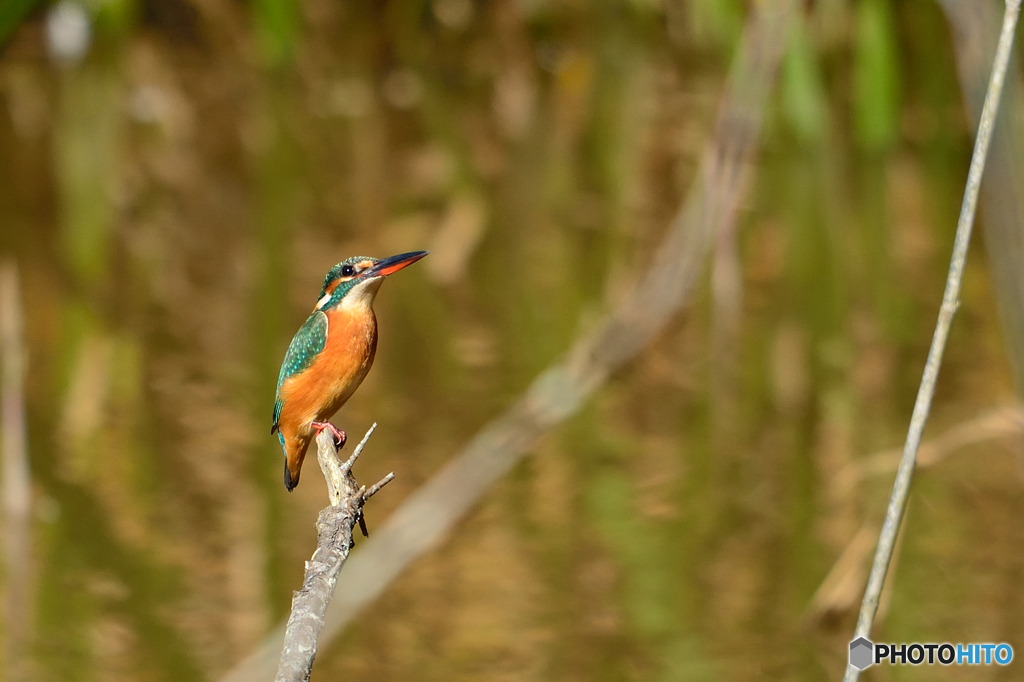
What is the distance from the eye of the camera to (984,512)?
452cm

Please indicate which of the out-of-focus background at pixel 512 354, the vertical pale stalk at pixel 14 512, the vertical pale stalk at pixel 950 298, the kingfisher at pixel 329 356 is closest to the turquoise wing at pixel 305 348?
the kingfisher at pixel 329 356

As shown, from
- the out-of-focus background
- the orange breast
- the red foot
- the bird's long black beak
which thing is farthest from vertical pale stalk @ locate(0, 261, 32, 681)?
the bird's long black beak

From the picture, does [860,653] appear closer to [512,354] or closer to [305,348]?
[305,348]

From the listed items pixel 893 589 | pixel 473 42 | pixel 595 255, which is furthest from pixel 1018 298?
pixel 473 42

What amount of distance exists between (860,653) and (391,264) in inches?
33.8

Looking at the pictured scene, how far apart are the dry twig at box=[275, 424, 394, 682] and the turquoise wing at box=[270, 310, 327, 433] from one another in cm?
8

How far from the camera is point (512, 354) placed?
18.6 feet

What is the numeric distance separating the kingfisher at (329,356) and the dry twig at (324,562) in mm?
42

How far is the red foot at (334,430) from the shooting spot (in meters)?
1.34

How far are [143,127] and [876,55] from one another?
19.4ft

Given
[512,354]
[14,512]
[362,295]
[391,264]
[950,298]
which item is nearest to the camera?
[391,264]

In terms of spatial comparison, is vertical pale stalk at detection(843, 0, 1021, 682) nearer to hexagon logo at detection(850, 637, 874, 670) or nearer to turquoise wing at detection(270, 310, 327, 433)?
hexagon logo at detection(850, 637, 874, 670)

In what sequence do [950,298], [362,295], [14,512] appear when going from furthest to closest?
[14,512]
[950,298]
[362,295]

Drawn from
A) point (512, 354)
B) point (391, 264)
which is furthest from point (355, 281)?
point (512, 354)
